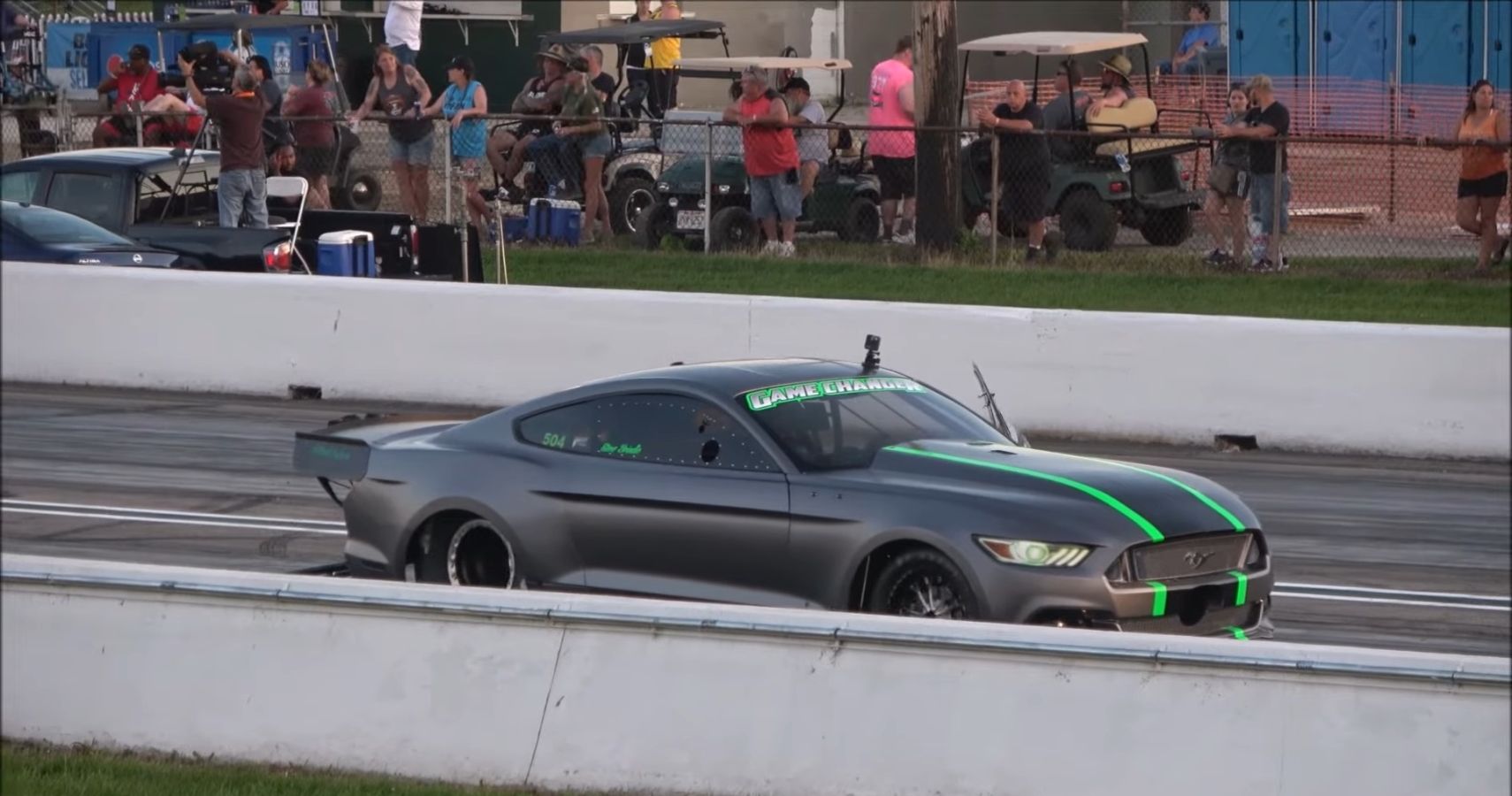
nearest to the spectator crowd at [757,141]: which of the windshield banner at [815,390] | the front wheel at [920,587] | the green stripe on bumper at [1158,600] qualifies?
the windshield banner at [815,390]

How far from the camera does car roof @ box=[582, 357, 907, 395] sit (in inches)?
328

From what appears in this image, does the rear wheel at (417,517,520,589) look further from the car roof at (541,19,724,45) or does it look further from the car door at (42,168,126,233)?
the car roof at (541,19,724,45)

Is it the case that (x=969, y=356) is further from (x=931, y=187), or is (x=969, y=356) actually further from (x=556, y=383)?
(x=931, y=187)

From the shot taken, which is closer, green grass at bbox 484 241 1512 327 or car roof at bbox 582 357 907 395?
car roof at bbox 582 357 907 395

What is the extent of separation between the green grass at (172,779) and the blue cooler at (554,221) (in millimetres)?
12929

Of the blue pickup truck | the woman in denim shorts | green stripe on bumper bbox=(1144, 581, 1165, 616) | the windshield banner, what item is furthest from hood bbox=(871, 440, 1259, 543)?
the woman in denim shorts

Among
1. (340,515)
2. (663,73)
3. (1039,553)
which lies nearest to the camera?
(1039,553)

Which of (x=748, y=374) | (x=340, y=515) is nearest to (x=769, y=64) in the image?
(x=340, y=515)

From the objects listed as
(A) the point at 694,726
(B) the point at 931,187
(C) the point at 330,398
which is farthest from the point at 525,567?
(B) the point at 931,187

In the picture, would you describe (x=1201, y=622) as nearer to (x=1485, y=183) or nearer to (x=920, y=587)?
(x=920, y=587)

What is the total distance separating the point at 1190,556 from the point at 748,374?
78.3 inches

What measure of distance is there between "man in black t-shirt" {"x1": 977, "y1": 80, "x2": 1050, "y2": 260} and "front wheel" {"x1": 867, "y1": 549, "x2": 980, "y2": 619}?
10238 mm

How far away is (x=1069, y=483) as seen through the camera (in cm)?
757

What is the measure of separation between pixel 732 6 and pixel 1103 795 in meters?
29.7
